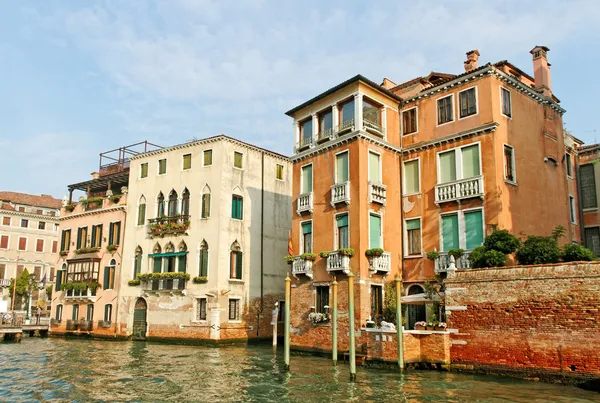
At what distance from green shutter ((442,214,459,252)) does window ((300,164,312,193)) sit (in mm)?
6534

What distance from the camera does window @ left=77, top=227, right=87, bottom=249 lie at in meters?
36.8

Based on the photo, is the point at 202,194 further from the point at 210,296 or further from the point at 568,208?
the point at 568,208

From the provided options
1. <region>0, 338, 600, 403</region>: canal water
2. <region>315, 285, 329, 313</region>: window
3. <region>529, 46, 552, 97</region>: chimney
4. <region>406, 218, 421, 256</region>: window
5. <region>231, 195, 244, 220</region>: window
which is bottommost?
<region>0, 338, 600, 403</region>: canal water

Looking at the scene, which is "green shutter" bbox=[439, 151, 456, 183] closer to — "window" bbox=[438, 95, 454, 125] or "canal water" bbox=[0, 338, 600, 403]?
"window" bbox=[438, 95, 454, 125]

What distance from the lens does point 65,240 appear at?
3831cm

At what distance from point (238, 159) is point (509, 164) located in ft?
50.9

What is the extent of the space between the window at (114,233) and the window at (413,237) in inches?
765

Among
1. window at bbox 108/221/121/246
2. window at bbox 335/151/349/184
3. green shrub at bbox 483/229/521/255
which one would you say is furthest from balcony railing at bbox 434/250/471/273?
window at bbox 108/221/121/246

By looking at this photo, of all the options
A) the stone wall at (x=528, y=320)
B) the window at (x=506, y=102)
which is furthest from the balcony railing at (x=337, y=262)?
the window at (x=506, y=102)

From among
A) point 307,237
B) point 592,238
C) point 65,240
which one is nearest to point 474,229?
point 307,237

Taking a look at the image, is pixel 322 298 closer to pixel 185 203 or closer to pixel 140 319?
pixel 185 203

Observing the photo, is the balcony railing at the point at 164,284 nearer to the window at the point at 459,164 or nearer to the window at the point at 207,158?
the window at the point at 207,158

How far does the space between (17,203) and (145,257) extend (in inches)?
1259

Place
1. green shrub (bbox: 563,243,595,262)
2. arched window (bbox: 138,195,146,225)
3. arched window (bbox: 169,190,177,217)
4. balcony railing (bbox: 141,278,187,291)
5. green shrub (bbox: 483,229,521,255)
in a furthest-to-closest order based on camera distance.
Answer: arched window (bbox: 138,195,146,225), arched window (bbox: 169,190,177,217), balcony railing (bbox: 141,278,187,291), green shrub (bbox: 483,229,521,255), green shrub (bbox: 563,243,595,262)
